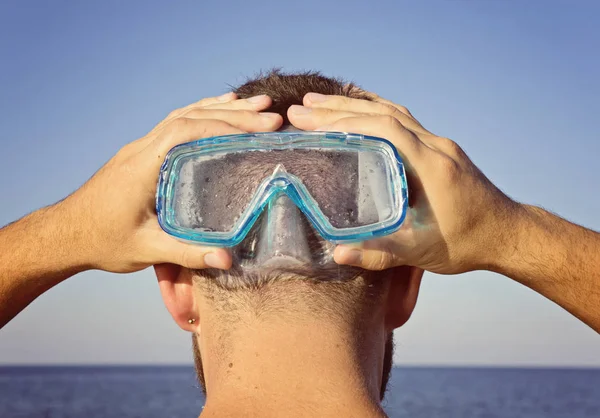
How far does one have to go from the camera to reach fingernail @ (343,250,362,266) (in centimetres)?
281

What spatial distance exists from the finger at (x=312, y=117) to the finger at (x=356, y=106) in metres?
0.06

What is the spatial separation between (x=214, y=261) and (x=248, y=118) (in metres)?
0.63

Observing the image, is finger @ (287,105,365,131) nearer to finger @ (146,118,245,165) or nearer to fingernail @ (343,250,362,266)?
finger @ (146,118,245,165)

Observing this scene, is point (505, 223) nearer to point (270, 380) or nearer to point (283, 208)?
point (283, 208)

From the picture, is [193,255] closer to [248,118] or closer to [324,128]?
[248,118]

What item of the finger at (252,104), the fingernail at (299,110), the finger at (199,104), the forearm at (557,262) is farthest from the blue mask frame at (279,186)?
the forearm at (557,262)

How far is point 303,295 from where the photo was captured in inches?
109

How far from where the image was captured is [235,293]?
9.48 feet

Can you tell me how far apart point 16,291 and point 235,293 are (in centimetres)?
171

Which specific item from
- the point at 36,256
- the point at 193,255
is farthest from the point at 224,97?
the point at 36,256

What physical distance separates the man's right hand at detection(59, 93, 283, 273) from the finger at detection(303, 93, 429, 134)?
8.3 inches

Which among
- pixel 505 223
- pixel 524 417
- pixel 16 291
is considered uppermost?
pixel 505 223

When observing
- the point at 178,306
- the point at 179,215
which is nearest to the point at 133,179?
the point at 179,215

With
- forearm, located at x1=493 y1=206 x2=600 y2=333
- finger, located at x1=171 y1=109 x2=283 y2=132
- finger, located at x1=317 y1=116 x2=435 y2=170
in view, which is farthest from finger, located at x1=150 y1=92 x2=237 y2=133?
forearm, located at x1=493 y1=206 x2=600 y2=333
